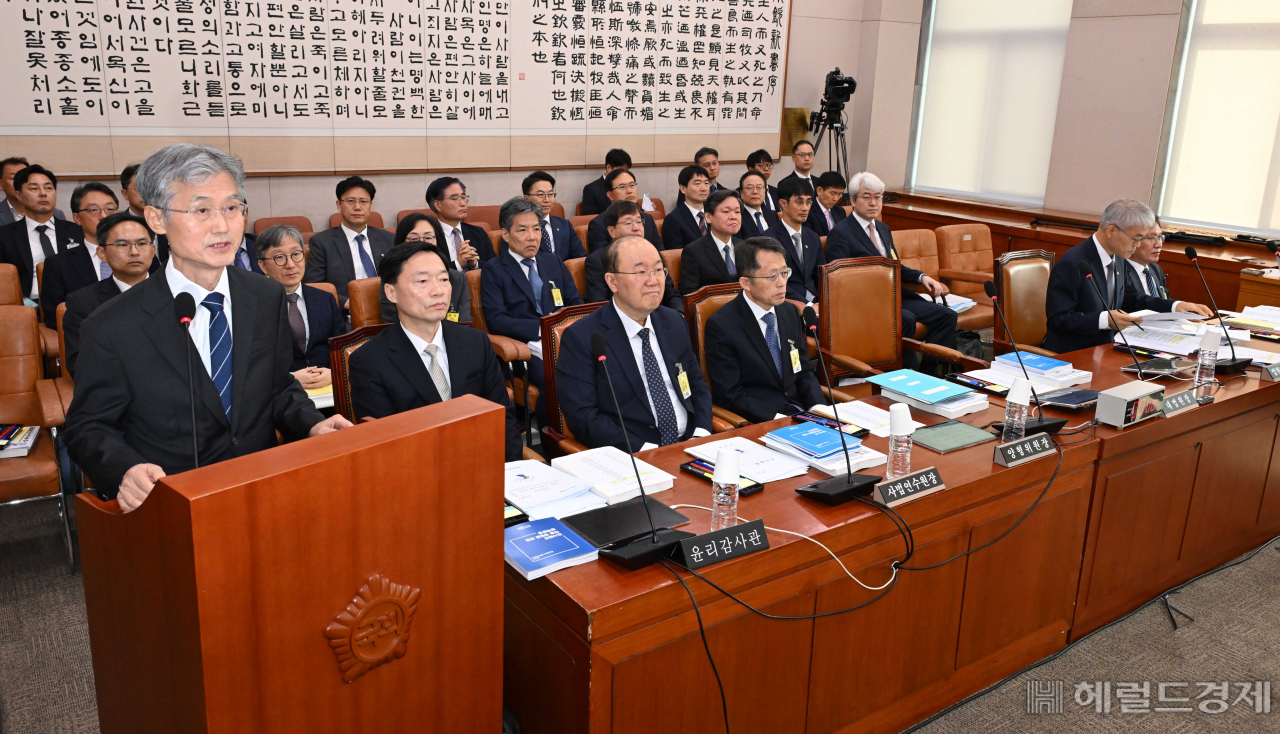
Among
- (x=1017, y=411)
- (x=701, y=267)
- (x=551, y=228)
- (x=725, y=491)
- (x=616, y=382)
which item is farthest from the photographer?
(x=551, y=228)

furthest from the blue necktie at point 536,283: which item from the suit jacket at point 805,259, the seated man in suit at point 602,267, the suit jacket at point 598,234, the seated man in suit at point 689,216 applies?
the seated man in suit at point 689,216

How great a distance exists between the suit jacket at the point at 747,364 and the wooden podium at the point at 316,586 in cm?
194

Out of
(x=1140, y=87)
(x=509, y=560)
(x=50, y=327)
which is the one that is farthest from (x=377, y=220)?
(x=1140, y=87)

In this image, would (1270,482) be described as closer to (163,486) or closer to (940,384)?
(940,384)

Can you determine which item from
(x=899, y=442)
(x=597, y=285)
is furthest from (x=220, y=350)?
(x=597, y=285)

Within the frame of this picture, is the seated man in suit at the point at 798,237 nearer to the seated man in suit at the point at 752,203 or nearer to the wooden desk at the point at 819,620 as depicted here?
the seated man in suit at the point at 752,203

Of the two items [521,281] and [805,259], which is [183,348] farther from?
[805,259]

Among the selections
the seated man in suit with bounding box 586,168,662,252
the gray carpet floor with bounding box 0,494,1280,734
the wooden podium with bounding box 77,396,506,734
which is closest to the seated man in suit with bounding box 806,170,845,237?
the seated man in suit with bounding box 586,168,662,252

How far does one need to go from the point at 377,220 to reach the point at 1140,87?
577cm

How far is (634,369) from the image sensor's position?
2832mm

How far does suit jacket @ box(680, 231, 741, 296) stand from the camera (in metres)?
4.55

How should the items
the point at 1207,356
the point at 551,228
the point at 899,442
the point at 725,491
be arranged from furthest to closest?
the point at 551,228 → the point at 1207,356 → the point at 899,442 → the point at 725,491

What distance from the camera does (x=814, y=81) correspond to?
8211 mm

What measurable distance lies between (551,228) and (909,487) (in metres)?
3.52
